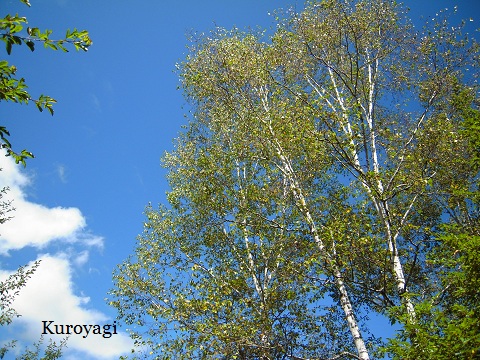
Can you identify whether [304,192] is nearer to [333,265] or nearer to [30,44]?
[333,265]

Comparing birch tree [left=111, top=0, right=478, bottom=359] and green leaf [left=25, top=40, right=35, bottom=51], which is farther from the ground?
birch tree [left=111, top=0, right=478, bottom=359]

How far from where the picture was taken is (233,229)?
609 inches

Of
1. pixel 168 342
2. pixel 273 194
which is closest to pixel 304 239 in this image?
pixel 273 194

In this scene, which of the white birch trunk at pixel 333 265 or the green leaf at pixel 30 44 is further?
the white birch trunk at pixel 333 265

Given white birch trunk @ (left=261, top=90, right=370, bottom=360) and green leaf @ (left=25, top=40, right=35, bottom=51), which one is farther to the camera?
white birch trunk @ (left=261, top=90, right=370, bottom=360)

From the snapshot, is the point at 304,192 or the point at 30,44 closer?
the point at 30,44

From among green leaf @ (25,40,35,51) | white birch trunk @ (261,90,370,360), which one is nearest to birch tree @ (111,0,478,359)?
white birch trunk @ (261,90,370,360)

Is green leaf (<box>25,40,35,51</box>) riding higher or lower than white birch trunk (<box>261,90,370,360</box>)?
lower

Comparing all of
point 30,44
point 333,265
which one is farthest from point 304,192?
point 30,44

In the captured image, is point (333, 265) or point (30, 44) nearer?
point (30, 44)

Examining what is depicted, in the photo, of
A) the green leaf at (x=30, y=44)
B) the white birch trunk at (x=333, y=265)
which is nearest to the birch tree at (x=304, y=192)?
the white birch trunk at (x=333, y=265)

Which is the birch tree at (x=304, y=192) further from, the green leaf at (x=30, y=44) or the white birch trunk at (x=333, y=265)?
the green leaf at (x=30, y=44)

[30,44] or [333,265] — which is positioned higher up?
[333,265]

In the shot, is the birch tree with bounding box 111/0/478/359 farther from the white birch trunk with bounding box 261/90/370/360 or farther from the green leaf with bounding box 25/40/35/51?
the green leaf with bounding box 25/40/35/51
